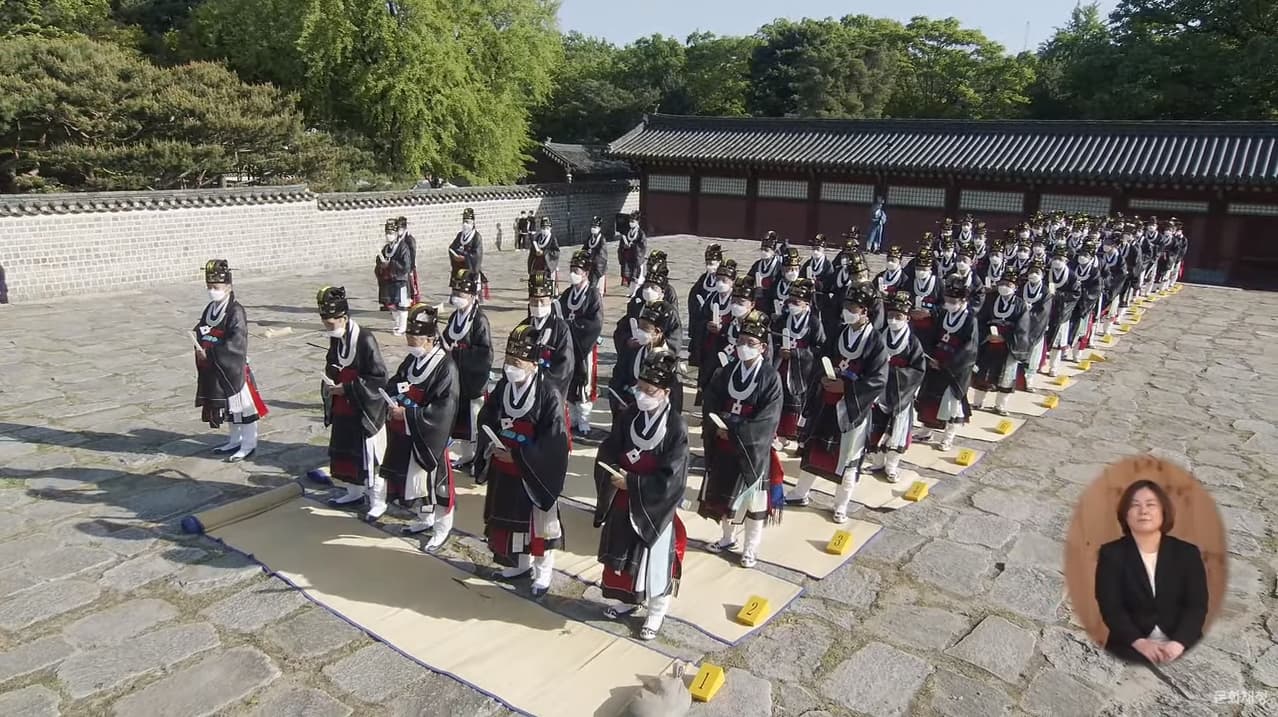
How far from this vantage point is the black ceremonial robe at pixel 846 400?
7938 mm

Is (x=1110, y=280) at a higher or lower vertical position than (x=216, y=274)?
lower

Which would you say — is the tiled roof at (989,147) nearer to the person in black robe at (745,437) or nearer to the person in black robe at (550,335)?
the person in black robe at (550,335)

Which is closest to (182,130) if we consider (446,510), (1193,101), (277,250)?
(277,250)

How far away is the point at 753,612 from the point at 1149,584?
3333 millimetres

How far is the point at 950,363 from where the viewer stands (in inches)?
380

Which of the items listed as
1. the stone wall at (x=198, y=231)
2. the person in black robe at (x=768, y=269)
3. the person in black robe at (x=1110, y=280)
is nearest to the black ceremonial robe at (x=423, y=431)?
the person in black robe at (x=768, y=269)

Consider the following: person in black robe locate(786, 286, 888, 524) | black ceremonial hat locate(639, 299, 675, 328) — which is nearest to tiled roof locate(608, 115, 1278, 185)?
person in black robe locate(786, 286, 888, 524)

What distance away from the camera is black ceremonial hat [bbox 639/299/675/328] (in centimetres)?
834

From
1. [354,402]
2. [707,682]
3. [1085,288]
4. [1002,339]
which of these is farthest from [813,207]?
[707,682]

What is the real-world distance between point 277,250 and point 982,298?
728 inches

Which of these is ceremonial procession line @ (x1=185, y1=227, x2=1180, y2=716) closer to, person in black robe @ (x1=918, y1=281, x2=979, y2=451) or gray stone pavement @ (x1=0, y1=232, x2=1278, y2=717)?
gray stone pavement @ (x1=0, y1=232, x2=1278, y2=717)

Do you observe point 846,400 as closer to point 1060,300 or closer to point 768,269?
point 768,269

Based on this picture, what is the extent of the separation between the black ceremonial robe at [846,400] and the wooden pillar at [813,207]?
77.3ft

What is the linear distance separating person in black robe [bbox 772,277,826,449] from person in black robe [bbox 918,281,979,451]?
1.36 m
